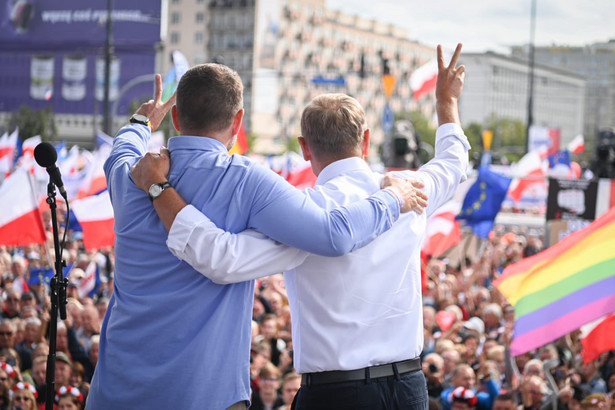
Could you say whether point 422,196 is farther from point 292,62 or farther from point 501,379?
point 292,62

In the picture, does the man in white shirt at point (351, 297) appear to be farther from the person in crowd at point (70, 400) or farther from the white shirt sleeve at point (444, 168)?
the person in crowd at point (70, 400)

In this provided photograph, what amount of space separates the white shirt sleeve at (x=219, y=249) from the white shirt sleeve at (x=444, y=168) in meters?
0.60

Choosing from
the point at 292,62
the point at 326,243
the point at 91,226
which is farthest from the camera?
the point at 292,62

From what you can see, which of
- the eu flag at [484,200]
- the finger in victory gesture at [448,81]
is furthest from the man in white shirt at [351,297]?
the eu flag at [484,200]

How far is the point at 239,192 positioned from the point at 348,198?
39cm

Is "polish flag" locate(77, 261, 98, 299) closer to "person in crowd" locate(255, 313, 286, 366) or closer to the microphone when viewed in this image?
"person in crowd" locate(255, 313, 286, 366)

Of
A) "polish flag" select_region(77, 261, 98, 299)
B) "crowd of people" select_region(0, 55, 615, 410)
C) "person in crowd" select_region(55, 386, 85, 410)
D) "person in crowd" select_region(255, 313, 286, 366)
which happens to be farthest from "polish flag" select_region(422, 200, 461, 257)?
"crowd of people" select_region(0, 55, 615, 410)

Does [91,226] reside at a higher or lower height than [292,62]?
lower

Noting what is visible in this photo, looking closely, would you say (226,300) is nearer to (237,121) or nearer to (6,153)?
(237,121)


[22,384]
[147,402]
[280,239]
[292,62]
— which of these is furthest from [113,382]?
[292,62]

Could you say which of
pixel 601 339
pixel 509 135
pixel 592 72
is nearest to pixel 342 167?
pixel 601 339

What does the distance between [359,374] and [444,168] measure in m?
0.77

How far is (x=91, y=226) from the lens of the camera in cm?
1096

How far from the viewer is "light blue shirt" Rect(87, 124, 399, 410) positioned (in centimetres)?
273
